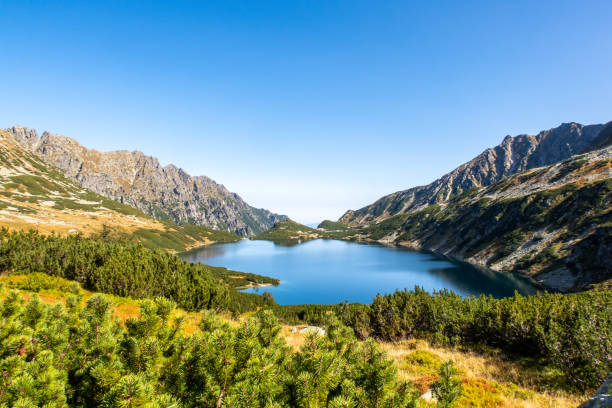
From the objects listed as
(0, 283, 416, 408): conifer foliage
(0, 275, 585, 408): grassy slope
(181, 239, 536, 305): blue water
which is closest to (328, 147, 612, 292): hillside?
(181, 239, 536, 305): blue water

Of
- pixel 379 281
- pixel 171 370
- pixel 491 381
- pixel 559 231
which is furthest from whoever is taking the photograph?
pixel 379 281

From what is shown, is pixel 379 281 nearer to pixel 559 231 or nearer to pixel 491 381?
pixel 559 231

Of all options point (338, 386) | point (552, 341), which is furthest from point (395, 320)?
point (338, 386)

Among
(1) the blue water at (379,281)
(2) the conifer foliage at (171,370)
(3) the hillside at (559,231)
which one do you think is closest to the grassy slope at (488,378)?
(2) the conifer foliage at (171,370)

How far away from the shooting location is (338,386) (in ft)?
13.2

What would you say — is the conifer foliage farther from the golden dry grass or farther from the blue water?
the blue water

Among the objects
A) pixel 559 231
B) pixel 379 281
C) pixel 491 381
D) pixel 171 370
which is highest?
pixel 559 231

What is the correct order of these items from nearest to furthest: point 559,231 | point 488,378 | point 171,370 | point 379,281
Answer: point 171,370 → point 488,378 → point 559,231 → point 379,281

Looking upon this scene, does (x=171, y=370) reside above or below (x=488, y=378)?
above

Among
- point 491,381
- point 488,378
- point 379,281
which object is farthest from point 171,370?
point 379,281

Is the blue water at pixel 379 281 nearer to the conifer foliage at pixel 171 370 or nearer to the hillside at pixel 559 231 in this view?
the hillside at pixel 559 231

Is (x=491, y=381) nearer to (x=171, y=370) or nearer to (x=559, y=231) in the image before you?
(x=171, y=370)

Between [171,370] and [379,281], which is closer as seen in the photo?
[171,370]

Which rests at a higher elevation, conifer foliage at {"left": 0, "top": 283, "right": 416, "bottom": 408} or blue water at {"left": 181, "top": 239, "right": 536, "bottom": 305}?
conifer foliage at {"left": 0, "top": 283, "right": 416, "bottom": 408}
